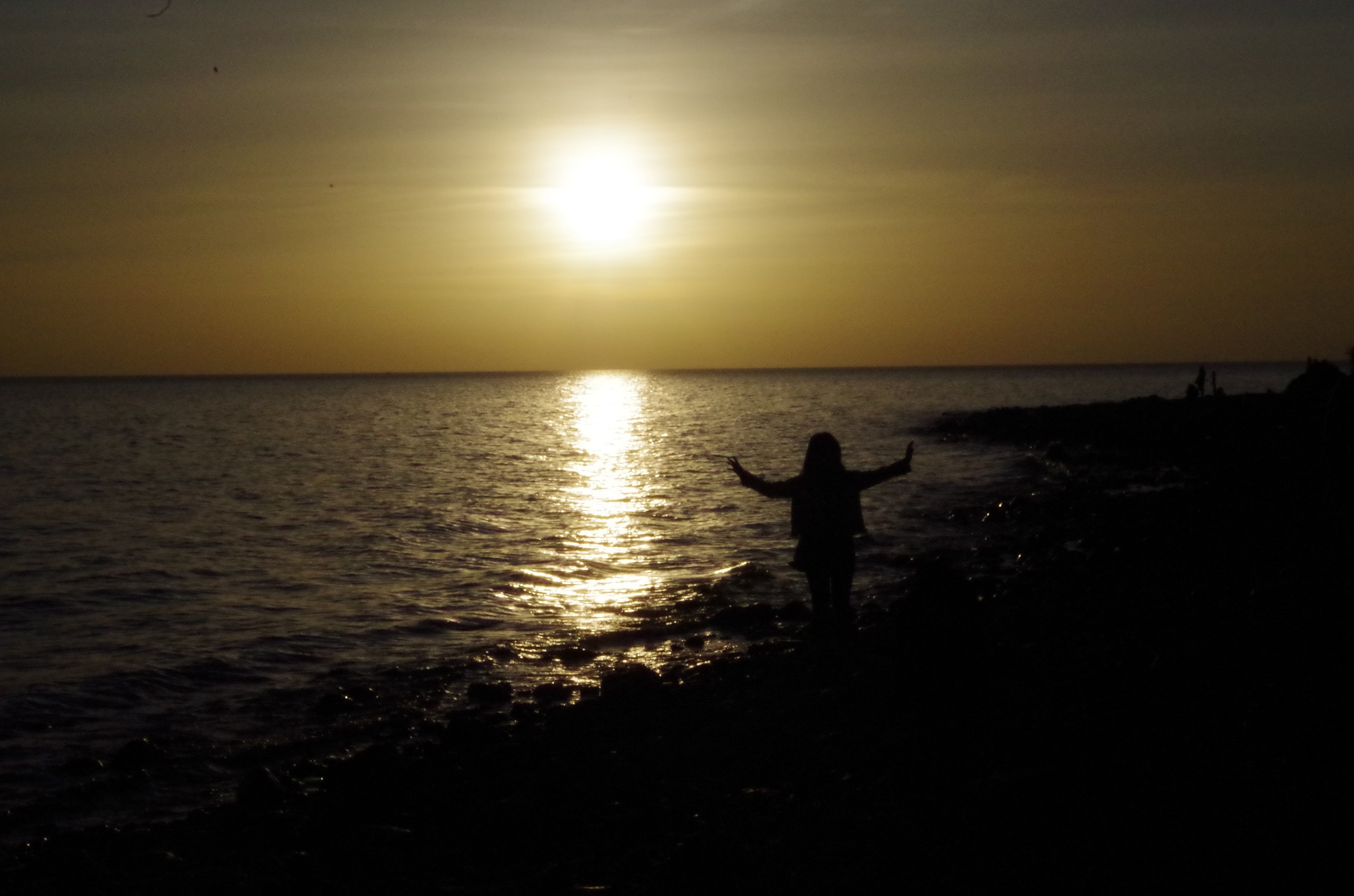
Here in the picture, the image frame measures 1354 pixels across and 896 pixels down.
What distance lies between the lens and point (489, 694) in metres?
12.1

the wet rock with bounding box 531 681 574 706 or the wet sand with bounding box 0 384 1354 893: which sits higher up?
the wet sand with bounding box 0 384 1354 893

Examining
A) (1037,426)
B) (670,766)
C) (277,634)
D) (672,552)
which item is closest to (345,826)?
(670,766)

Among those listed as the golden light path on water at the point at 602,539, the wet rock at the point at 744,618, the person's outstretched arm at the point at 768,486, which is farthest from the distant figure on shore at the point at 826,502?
the golden light path on water at the point at 602,539

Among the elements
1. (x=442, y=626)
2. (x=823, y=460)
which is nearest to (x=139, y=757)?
(x=442, y=626)

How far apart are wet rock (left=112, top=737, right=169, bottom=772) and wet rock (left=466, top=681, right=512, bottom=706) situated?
3078 mm

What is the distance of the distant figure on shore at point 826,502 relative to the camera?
33.8 ft

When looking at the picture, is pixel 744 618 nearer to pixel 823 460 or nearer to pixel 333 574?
pixel 823 460

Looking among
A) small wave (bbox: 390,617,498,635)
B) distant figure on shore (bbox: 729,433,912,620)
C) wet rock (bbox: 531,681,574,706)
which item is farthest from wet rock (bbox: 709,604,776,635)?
distant figure on shore (bbox: 729,433,912,620)

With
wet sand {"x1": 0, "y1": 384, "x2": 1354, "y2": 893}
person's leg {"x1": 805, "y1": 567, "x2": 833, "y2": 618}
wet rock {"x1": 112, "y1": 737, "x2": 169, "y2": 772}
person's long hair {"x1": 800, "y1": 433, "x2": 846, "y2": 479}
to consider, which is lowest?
wet rock {"x1": 112, "y1": 737, "x2": 169, "y2": 772}

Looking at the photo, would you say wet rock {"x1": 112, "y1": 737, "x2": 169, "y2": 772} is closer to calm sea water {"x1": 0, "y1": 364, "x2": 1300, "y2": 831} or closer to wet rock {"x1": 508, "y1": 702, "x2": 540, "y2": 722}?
calm sea water {"x1": 0, "y1": 364, "x2": 1300, "y2": 831}

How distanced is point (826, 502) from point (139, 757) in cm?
689

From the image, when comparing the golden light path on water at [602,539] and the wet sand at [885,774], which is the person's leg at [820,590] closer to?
the wet sand at [885,774]

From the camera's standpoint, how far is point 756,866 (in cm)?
671

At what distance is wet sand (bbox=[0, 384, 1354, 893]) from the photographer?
6293mm
